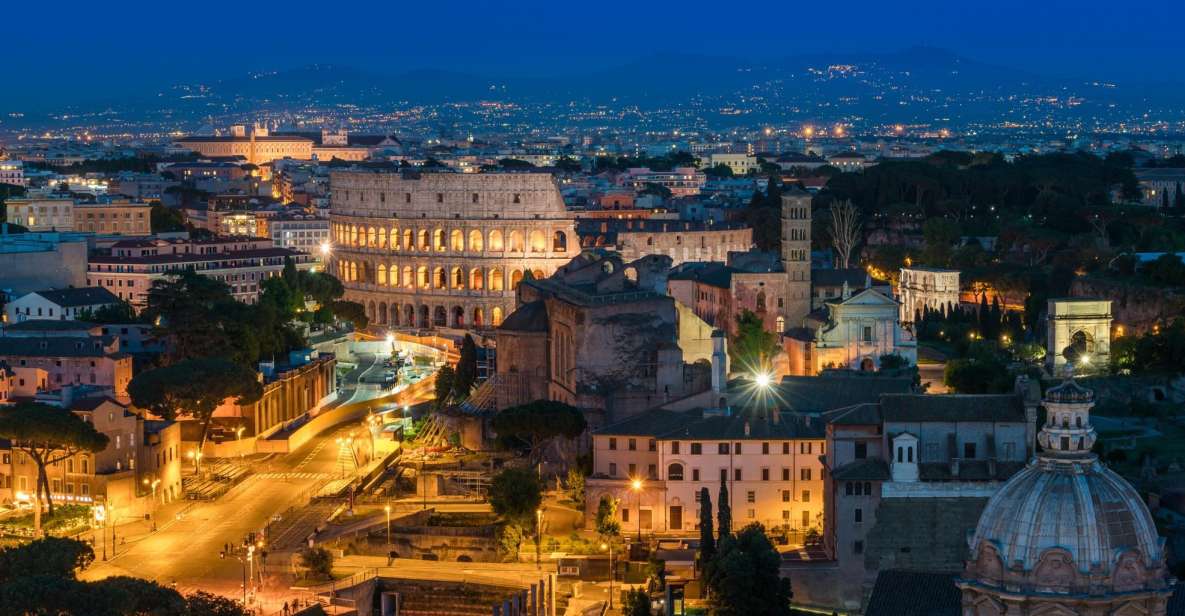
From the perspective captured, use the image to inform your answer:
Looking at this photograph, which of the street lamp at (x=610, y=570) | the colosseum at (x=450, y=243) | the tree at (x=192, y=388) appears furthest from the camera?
the colosseum at (x=450, y=243)

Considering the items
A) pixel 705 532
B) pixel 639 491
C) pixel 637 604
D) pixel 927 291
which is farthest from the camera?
pixel 927 291

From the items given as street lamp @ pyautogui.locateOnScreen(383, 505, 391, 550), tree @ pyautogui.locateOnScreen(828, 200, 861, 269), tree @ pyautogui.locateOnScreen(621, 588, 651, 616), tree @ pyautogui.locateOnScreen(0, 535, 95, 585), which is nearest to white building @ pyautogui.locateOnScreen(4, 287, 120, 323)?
street lamp @ pyautogui.locateOnScreen(383, 505, 391, 550)

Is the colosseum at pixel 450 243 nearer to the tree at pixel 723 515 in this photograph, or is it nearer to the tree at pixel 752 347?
the tree at pixel 752 347

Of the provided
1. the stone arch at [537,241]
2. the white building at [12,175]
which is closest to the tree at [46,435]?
the stone arch at [537,241]

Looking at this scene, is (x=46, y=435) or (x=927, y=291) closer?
(x=46, y=435)

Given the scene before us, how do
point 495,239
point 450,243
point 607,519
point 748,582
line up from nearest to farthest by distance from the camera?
1. point 748,582
2. point 607,519
3. point 495,239
4. point 450,243

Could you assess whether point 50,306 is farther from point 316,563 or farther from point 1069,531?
point 1069,531

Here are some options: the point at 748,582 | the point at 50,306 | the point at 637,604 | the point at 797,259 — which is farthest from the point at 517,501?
the point at 50,306
